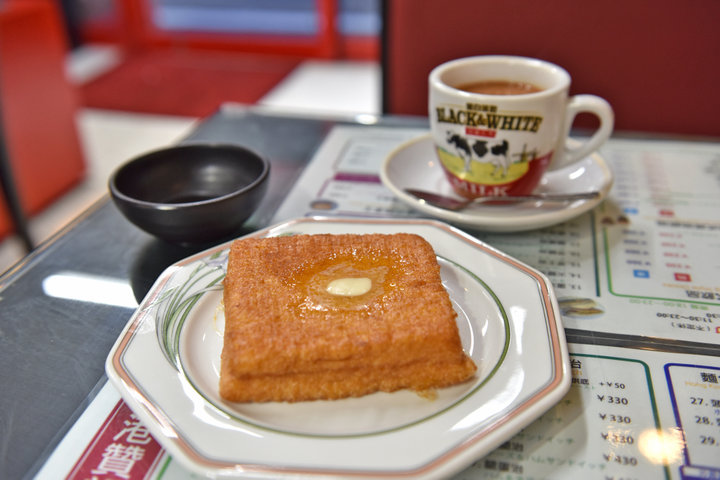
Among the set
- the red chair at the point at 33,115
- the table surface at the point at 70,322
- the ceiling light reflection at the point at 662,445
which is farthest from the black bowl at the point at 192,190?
the red chair at the point at 33,115

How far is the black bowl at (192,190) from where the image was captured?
2.56 ft

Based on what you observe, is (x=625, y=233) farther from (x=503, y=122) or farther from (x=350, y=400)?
(x=350, y=400)

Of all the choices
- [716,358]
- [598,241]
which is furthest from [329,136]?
[716,358]

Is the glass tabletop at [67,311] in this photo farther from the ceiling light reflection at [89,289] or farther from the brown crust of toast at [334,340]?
the brown crust of toast at [334,340]

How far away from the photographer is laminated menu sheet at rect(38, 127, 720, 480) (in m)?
0.53

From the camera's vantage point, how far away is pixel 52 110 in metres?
2.45

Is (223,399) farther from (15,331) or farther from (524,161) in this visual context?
(524,161)

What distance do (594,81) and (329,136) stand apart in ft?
2.39

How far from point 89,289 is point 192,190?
0.78 ft

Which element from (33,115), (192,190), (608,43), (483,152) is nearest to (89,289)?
(192,190)

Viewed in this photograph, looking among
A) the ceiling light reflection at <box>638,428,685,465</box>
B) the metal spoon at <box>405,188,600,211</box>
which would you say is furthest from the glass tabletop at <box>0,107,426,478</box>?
the ceiling light reflection at <box>638,428,685,465</box>

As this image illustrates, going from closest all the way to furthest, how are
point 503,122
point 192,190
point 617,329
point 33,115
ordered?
point 617,329, point 503,122, point 192,190, point 33,115

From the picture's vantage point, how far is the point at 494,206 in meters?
0.92

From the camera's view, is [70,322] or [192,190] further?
[192,190]
